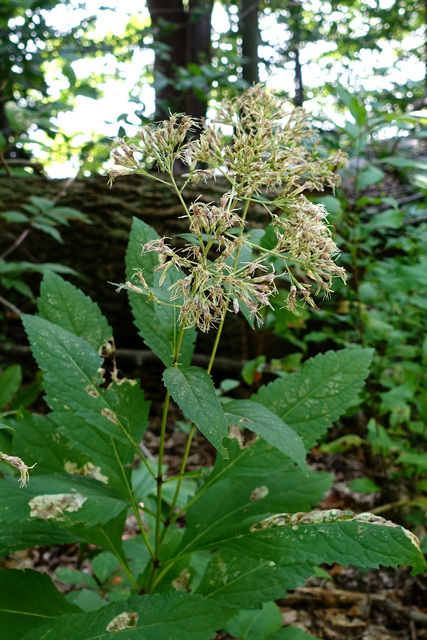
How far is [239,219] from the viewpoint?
30.8 inches

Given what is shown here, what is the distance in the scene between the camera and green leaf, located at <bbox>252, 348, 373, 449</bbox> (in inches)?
44.8

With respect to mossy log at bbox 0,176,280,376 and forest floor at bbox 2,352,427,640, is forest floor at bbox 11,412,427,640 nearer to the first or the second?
forest floor at bbox 2,352,427,640

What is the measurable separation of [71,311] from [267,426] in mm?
648

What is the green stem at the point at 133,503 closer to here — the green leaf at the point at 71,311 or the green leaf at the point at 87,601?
the green leaf at the point at 71,311

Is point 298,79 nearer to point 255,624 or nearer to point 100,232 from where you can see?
point 100,232

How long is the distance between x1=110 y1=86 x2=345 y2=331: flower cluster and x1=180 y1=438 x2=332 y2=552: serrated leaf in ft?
1.33

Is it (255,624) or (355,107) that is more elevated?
(355,107)

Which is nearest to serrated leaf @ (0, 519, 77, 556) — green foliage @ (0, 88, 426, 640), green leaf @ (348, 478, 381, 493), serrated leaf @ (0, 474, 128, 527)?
green foliage @ (0, 88, 426, 640)

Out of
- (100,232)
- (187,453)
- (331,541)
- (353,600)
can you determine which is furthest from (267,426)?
(100,232)

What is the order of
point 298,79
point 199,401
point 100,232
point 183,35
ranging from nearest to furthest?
point 199,401 → point 100,232 → point 183,35 → point 298,79

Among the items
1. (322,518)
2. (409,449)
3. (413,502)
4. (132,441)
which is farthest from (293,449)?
(409,449)

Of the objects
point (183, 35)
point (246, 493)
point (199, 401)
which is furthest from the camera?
point (183, 35)

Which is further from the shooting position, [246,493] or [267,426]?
[246,493]

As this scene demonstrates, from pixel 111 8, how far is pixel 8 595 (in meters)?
3.80
